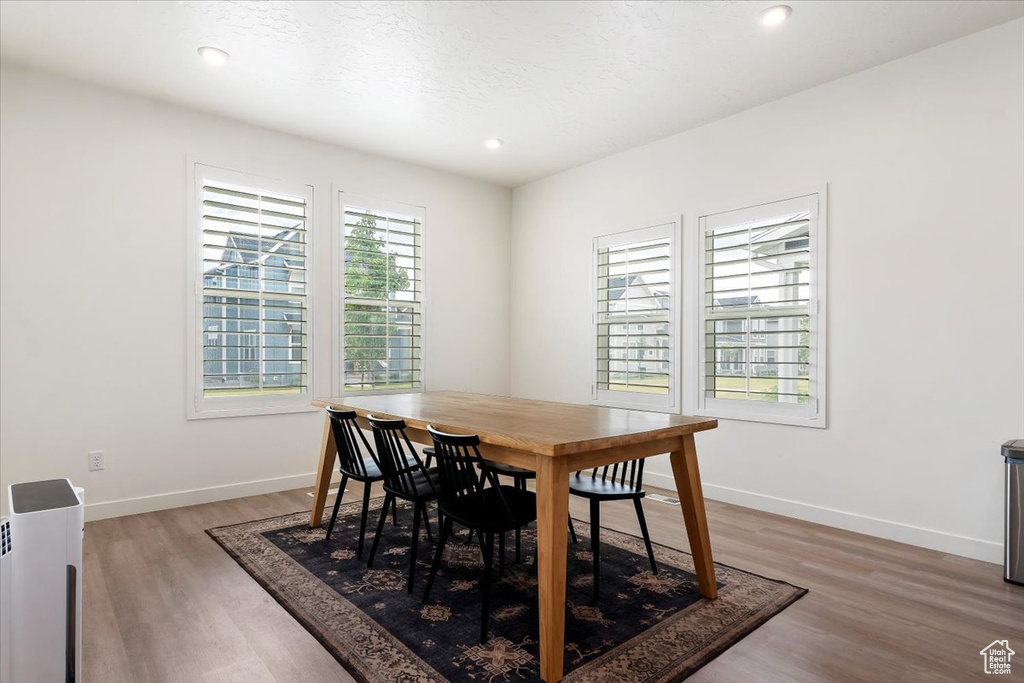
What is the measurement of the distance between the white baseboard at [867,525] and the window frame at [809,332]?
0.54 meters

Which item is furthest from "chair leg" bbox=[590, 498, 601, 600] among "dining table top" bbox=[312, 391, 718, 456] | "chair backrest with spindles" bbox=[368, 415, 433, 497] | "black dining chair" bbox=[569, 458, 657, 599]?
"chair backrest with spindles" bbox=[368, 415, 433, 497]

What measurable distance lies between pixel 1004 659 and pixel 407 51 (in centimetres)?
384

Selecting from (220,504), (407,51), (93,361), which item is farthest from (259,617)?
(407,51)

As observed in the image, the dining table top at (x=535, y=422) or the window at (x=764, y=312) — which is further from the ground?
the window at (x=764, y=312)

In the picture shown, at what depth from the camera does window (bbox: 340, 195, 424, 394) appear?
4707 millimetres

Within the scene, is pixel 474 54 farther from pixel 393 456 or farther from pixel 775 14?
pixel 393 456

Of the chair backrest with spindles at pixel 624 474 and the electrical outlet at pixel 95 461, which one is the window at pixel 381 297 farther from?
the chair backrest with spindles at pixel 624 474

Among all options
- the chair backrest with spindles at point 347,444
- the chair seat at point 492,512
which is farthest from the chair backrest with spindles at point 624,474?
the chair backrest with spindles at point 347,444

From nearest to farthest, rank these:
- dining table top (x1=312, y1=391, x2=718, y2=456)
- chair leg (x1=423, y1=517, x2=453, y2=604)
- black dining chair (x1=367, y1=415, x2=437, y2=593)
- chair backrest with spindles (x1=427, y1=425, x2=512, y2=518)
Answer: dining table top (x1=312, y1=391, x2=718, y2=456) → chair backrest with spindles (x1=427, y1=425, x2=512, y2=518) → chair leg (x1=423, y1=517, x2=453, y2=604) → black dining chair (x1=367, y1=415, x2=437, y2=593)

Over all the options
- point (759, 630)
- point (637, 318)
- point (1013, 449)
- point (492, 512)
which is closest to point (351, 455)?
point (492, 512)

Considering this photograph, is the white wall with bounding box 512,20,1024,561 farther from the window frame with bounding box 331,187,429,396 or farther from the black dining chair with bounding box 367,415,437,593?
the window frame with bounding box 331,187,429,396

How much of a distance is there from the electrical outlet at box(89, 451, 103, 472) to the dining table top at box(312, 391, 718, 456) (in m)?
1.53

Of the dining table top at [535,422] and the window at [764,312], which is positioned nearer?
the dining table top at [535,422]

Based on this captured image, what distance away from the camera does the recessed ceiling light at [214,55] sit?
312 centimetres
